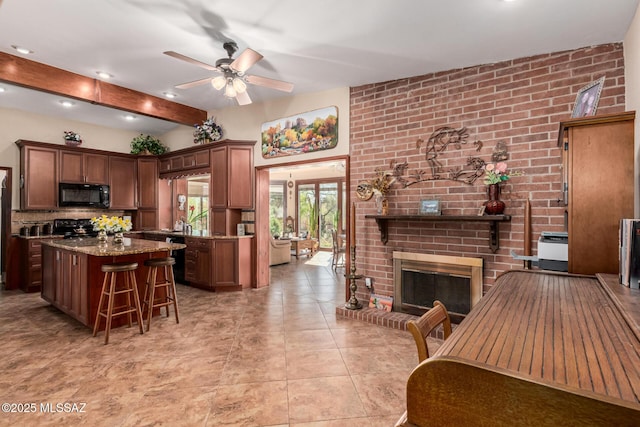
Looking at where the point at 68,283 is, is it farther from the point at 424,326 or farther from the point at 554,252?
the point at 554,252

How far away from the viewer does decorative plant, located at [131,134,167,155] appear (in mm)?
6111

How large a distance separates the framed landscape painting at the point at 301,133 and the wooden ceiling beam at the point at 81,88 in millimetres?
1502

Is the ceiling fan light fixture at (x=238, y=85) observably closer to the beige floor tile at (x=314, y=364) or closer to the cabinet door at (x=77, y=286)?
the cabinet door at (x=77, y=286)

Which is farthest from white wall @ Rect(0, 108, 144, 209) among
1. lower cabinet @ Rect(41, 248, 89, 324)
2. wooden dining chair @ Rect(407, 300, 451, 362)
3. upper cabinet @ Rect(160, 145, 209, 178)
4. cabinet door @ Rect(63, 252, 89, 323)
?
wooden dining chair @ Rect(407, 300, 451, 362)

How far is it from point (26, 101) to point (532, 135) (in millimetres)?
6748

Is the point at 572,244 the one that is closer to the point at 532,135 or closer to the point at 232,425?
the point at 532,135

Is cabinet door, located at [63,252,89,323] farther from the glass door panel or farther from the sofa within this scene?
the glass door panel

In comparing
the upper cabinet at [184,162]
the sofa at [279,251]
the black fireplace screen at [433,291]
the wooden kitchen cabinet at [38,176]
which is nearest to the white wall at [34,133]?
the wooden kitchen cabinet at [38,176]

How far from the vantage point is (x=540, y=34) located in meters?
2.73

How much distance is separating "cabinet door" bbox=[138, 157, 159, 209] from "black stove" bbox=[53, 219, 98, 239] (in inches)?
36.4

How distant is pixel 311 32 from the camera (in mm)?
2838

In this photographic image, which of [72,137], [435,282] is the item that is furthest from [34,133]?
[435,282]

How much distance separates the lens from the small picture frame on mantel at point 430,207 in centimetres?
339

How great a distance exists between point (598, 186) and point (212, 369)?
302cm
